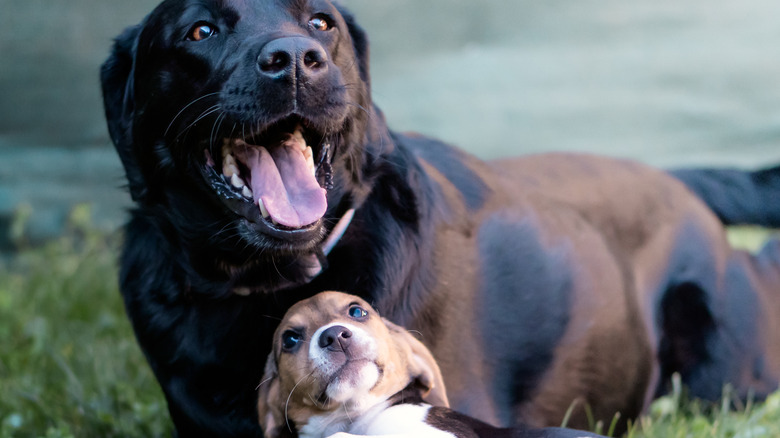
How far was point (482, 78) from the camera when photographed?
6008mm

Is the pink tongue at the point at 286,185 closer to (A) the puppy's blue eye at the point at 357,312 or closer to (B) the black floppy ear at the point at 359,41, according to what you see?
(A) the puppy's blue eye at the point at 357,312

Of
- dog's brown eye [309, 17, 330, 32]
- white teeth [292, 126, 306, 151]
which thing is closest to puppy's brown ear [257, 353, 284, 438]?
white teeth [292, 126, 306, 151]

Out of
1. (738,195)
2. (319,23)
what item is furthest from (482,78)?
(319,23)

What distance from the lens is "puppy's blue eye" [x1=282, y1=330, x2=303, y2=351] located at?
2158 millimetres

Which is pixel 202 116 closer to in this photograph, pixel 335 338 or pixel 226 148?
pixel 226 148

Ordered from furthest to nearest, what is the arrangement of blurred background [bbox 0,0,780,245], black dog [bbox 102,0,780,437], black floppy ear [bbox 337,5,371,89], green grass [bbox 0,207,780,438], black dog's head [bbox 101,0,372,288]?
blurred background [bbox 0,0,780,245], green grass [bbox 0,207,780,438], black floppy ear [bbox 337,5,371,89], black dog [bbox 102,0,780,437], black dog's head [bbox 101,0,372,288]

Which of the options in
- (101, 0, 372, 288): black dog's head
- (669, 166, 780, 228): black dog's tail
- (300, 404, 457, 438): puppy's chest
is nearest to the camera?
(300, 404, 457, 438): puppy's chest

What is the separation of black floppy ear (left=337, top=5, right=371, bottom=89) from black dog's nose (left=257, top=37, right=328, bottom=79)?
0.59 m

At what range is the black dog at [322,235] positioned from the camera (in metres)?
2.24

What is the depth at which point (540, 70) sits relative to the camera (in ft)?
20.0

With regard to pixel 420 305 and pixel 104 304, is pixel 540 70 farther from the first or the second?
pixel 420 305

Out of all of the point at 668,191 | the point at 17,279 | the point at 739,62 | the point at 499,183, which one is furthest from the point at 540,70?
the point at 17,279

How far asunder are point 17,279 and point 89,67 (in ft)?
4.53

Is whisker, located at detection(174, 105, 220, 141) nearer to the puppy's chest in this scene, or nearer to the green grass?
the green grass
